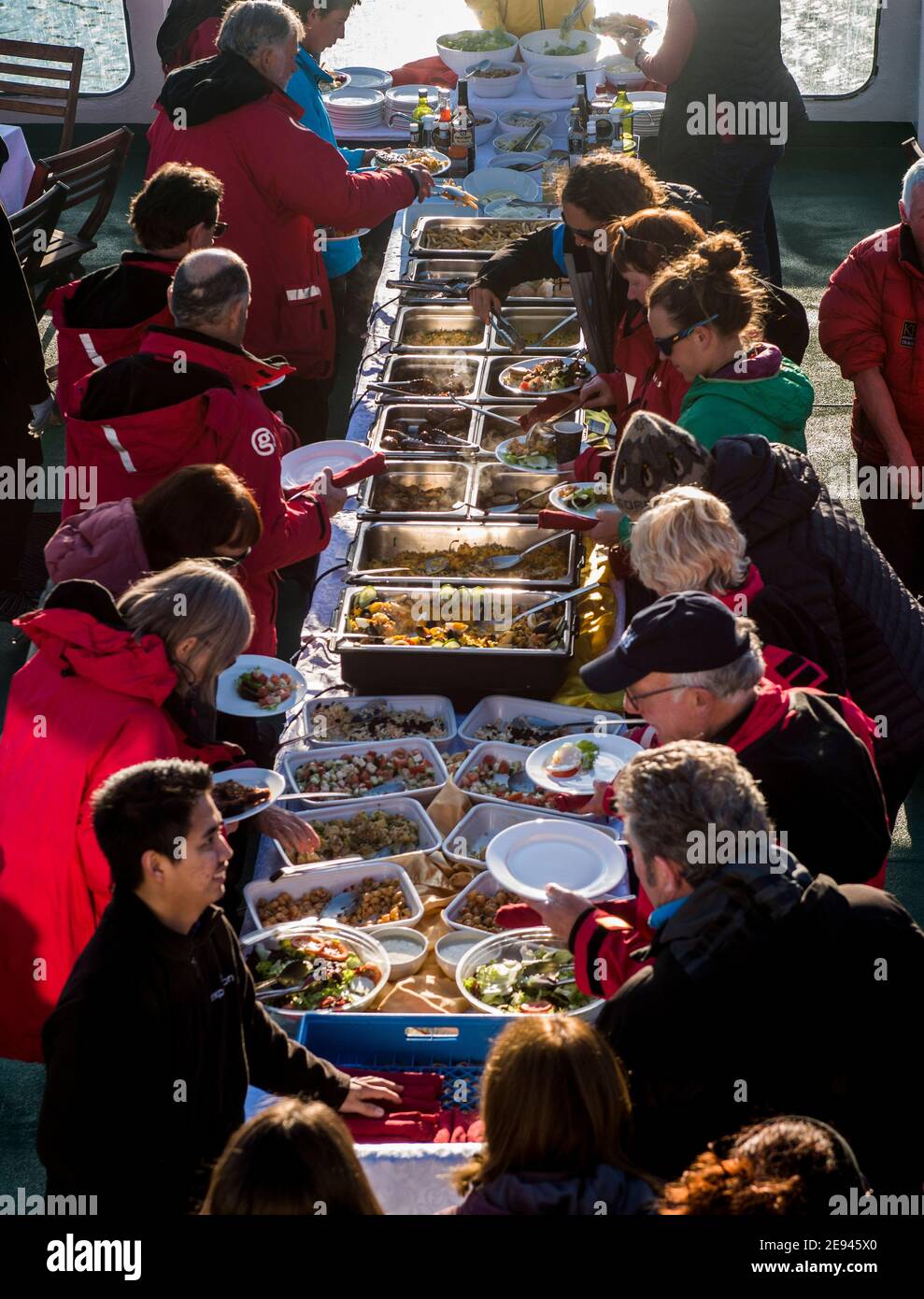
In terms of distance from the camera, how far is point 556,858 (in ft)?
9.62

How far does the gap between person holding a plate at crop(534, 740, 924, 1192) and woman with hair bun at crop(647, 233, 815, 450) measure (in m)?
1.58

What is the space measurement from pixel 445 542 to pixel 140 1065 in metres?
2.42

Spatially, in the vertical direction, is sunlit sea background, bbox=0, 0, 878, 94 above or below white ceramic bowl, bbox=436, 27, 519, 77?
above

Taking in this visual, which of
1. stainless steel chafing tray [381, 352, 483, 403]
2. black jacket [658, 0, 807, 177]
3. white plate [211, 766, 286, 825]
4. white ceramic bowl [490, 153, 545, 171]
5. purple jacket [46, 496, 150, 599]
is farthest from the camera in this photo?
white ceramic bowl [490, 153, 545, 171]

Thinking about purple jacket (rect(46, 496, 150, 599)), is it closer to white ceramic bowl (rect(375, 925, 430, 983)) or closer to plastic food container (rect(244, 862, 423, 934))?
plastic food container (rect(244, 862, 423, 934))

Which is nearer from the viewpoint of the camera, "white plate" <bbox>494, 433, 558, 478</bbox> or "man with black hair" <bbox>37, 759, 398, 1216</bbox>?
"man with black hair" <bbox>37, 759, 398, 1216</bbox>

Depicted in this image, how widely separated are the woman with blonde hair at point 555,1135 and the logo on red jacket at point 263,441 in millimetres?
2112

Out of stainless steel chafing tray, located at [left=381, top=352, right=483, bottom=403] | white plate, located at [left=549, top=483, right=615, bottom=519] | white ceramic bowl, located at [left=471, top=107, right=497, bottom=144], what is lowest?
white plate, located at [left=549, top=483, right=615, bottom=519]

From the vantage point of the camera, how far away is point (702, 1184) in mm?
1628

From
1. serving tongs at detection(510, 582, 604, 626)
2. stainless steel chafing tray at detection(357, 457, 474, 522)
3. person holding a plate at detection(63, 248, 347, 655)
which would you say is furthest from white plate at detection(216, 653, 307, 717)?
stainless steel chafing tray at detection(357, 457, 474, 522)

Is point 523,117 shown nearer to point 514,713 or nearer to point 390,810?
point 514,713

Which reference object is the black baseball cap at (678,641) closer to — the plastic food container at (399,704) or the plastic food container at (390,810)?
the plastic food container at (390,810)

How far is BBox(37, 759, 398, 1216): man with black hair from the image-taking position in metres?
1.96

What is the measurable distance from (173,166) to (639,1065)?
306 centimetres
